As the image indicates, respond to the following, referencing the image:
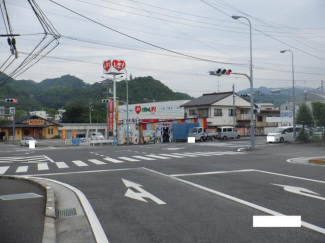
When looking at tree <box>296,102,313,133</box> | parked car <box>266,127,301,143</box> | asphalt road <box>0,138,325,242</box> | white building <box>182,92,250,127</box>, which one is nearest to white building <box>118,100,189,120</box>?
white building <box>182,92,250,127</box>

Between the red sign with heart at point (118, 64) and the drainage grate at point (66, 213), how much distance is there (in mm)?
51880

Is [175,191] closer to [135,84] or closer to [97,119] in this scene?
[135,84]

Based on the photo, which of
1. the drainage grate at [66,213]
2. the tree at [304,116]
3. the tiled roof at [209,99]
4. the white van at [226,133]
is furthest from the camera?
the tiled roof at [209,99]

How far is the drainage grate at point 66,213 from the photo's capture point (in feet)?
26.0

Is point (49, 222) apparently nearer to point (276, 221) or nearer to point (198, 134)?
point (276, 221)

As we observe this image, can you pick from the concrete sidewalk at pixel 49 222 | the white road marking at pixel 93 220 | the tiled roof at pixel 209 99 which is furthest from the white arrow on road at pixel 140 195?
→ the tiled roof at pixel 209 99

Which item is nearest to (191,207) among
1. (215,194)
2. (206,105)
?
(215,194)

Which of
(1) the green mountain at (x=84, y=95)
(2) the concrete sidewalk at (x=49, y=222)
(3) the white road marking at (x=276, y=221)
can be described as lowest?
(2) the concrete sidewalk at (x=49, y=222)

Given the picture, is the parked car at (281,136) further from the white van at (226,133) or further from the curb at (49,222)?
the curb at (49,222)

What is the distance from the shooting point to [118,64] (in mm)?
59125

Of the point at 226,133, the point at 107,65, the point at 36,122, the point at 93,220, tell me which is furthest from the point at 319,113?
the point at 36,122

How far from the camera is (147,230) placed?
6.50 m

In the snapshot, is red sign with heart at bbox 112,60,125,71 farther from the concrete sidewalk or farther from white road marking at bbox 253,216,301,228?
white road marking at bbox 253,216,301,228

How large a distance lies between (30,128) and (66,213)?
68661 millimetres
